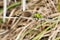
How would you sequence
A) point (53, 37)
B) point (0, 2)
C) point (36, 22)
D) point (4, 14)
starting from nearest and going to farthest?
point (53, 37) → point (36, 22) → point (4, 14) → point (0, 2)

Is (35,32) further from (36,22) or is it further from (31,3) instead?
(31,3)

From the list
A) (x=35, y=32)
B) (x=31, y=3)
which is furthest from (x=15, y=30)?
(x=31, y=3)

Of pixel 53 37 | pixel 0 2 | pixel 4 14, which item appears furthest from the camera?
pixel 0 2

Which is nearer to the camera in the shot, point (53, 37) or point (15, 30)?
point (53, 37)

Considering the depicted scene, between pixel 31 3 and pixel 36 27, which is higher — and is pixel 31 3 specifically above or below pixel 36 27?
above

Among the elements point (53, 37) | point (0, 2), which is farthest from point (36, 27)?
point (0, 2)

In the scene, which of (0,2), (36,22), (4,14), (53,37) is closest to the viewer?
(53,37)

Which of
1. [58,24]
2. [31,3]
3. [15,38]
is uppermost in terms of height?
[31,3]

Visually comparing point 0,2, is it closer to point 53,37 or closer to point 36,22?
point 36,22

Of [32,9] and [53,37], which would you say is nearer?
[53,37]
